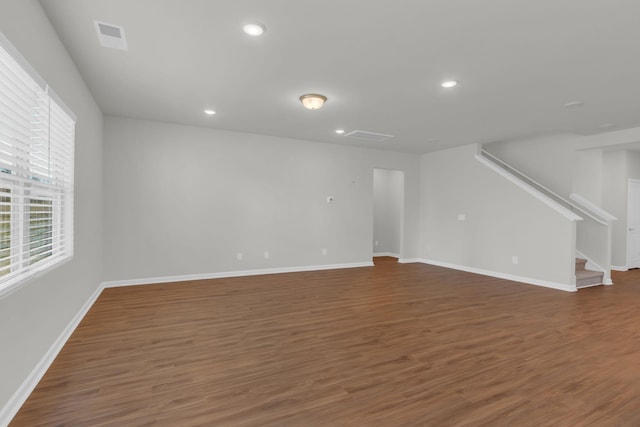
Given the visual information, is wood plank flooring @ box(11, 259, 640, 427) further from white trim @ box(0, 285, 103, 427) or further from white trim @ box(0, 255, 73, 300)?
white trim @ box(0, 255, 73, 300)

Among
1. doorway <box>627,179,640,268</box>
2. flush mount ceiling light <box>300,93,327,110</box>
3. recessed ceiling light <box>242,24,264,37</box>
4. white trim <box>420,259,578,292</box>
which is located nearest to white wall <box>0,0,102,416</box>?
recessed ceiling light <box>242,24,264,37</box>

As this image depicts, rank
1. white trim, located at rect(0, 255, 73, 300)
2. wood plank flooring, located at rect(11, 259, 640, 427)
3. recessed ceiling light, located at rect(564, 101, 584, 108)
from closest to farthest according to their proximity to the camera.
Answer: white trim, located at rect(0, 255, 73, 300)
wood plank flooring, located at rect(11, 259, 640, 427)
recessed ceiling light, located at rect(564, 101, 584, 108)

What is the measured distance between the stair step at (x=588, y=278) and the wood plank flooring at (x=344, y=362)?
721mm

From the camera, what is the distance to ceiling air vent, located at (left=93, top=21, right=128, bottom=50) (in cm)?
254

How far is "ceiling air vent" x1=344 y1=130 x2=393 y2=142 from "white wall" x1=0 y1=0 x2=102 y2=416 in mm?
4002

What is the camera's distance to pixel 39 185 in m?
2.30

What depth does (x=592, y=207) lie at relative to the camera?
5863 mm

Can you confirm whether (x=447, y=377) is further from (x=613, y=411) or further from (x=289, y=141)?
(x=289, y=141)

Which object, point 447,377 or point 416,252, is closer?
point 447,377

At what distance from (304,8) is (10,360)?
114 inches

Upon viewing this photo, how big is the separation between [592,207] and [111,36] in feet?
25.2

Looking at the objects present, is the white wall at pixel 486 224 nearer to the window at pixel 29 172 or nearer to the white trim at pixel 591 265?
the white trim at pixel 591 265

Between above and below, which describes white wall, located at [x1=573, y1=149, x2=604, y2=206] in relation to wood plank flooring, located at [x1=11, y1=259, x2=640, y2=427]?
above

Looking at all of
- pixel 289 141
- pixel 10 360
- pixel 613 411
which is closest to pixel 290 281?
pixel 289 141
